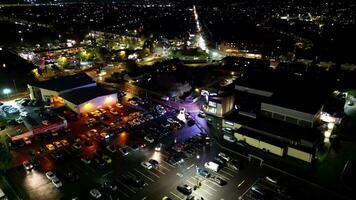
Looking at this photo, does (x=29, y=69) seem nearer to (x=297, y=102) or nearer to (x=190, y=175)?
(x=190, y=175)

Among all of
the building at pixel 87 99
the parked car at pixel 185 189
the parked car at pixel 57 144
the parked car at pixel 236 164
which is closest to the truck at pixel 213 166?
the parked car at pixel 236 164

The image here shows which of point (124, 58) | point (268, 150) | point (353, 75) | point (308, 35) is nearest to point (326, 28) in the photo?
point (308, 35)

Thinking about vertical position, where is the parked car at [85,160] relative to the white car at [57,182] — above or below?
above

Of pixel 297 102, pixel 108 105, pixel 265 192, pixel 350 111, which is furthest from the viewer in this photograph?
pixel 108 105

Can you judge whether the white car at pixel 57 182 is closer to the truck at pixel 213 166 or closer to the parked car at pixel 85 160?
the parked car at pixel 85 160

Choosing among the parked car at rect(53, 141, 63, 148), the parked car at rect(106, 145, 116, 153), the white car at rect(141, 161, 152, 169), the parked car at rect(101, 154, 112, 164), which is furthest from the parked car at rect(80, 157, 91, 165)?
the white car at rect(141, 161, 152, 169)

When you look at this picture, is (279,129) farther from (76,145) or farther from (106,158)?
(76,145)

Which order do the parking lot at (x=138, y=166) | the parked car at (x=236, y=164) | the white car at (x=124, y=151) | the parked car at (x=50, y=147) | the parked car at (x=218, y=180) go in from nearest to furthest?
the parking lot at (x=138, y=166) < the parked car at (x=218, y=180) < the parked car at (x=236, y=164) < the white car at (x=124, y=151) < the parked car at (x=50, y=147)

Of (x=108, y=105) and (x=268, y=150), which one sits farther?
(x=108, y=105)

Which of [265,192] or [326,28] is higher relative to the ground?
[326,28]
